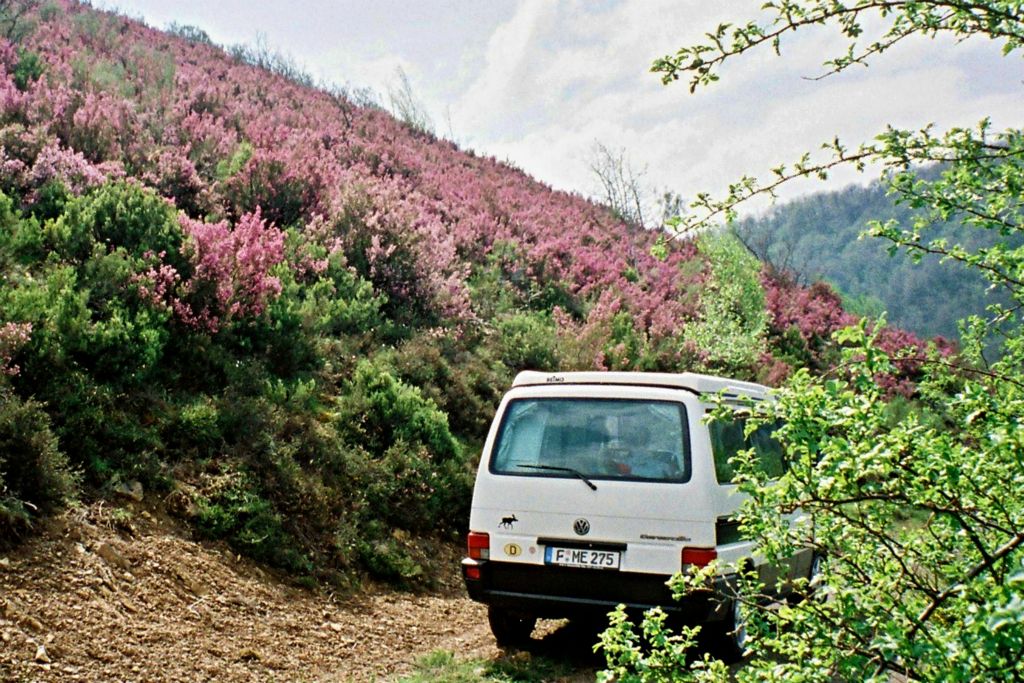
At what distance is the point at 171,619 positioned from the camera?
20.8 feet

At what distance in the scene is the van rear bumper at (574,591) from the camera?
19.8ft

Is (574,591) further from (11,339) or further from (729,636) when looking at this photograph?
(11,339)

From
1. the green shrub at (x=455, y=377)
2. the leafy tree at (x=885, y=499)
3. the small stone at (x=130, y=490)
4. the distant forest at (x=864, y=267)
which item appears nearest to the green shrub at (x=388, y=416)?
the green shrub at (x=455, y=377)

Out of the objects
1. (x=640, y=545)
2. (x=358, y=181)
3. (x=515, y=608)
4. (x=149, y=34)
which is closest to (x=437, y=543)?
(x=515, y=608)

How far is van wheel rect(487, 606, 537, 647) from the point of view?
6957mm

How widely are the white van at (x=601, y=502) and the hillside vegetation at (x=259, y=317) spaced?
1.73 meters

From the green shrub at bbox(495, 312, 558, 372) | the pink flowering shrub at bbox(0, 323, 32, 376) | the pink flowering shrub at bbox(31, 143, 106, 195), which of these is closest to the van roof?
the pink flowering shrub at bbox(0, 323, 32, 376)

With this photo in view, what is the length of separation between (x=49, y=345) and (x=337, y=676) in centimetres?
400

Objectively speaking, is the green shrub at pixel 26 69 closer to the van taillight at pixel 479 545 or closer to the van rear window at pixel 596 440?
the van rear window at pixel 596 440

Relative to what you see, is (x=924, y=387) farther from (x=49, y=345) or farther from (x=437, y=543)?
(x=49, y=345)

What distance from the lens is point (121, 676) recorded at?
5.40 meters

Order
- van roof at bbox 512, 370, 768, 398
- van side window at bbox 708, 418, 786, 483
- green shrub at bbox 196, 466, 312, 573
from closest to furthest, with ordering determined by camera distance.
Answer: van side window at bbox 708, 418, 786, 483 < van roof at bbox 512, 370, 768, 398 < green shrub at bbox 196, 466, 312, 573

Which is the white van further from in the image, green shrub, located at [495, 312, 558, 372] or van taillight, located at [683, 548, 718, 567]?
green shrub, located at [495, 312, 558, 372]

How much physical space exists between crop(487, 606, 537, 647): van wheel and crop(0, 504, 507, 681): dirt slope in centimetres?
13
